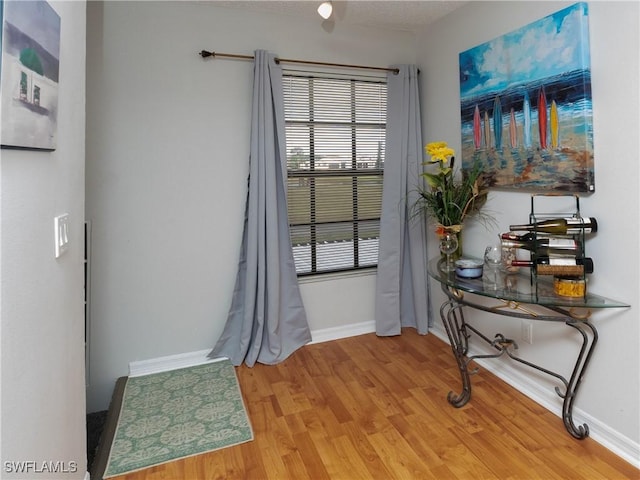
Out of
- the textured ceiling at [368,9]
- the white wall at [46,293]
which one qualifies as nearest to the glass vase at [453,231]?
the textured ceiling at [368,9]

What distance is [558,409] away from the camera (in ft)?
6.47

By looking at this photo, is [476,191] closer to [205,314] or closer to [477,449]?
[477,449]

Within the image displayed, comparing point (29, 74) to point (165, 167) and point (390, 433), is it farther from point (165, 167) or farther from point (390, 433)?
point (390, 433)

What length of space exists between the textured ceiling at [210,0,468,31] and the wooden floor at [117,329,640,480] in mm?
2429

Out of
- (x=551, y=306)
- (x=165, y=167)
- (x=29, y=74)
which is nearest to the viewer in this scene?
(x=29, y=74)

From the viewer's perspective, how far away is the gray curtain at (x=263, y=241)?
257cm

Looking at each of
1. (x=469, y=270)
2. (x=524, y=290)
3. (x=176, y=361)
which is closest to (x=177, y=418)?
(x=176, y=361)

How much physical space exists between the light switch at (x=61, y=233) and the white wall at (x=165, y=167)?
49.7 inches

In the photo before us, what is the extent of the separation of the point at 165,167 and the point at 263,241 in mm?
806

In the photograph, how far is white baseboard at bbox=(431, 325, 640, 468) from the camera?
1.67 meters

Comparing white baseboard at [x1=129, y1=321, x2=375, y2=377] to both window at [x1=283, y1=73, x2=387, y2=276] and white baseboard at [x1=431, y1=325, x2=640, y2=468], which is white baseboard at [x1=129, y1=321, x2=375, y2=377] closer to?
window at [x1=283, y1=73, x2=387, y2=276]

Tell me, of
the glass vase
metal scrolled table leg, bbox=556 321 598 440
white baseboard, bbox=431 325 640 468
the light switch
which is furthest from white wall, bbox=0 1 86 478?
white baseboard, bbox=431 325 640 468

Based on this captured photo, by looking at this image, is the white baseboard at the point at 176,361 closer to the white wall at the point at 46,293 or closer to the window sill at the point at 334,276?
the window sill at the point at 334,276

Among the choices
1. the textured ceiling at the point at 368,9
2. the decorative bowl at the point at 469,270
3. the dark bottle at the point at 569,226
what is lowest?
the decorative bowl at the point at 469,270
